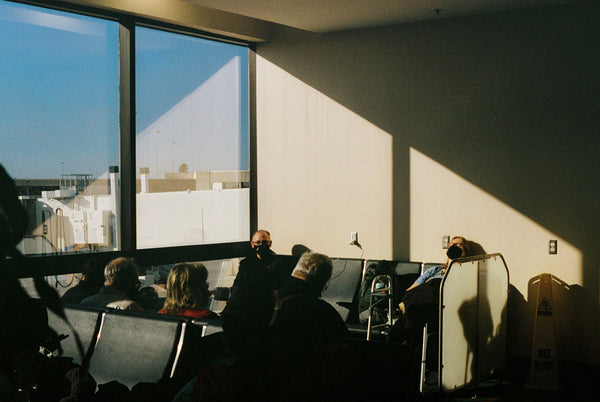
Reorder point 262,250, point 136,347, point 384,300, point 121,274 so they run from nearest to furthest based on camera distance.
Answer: point 136,347 → point 121,274 → point 384,300 → point 262,250

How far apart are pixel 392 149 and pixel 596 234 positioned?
209cm

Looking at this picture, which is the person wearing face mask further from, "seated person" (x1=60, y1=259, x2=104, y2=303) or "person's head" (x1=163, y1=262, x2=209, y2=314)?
"person's head" (x1=163, y1=262, x2=209, y2=314)

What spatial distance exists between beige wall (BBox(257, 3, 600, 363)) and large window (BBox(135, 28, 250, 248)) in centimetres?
31

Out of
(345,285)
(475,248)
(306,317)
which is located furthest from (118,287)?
(475,248)

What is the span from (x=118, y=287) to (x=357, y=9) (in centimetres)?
331

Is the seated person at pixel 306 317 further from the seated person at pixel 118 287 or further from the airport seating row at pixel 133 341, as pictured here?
the seated person at pixel 118 287

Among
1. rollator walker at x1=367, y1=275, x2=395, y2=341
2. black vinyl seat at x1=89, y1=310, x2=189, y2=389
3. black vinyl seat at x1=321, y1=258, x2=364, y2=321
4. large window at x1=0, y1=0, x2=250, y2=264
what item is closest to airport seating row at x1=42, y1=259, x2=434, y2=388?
black vinyl seat at x1=89, y1=310, x2=189, y2=389

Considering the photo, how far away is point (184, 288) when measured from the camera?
3.32m

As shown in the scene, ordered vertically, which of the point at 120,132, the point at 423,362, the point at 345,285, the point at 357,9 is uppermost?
the point at 357,9

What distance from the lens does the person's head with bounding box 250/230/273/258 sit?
253 inches

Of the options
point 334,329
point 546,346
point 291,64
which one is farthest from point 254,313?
point 291,64

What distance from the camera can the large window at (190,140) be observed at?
5.88 m

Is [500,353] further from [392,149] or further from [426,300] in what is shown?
[392,149]

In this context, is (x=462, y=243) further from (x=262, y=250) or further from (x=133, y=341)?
(x=133, y=341)
